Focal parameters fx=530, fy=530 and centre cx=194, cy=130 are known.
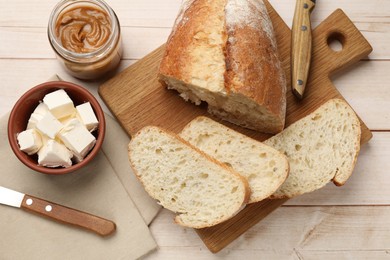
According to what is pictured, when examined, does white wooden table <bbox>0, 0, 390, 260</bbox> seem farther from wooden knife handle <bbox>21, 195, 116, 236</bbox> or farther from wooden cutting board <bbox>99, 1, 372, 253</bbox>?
wooden knife handle <bbox>21, 195, 116, 236</bbox>

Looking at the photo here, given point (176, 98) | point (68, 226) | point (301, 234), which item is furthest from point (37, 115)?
point (301, 234)

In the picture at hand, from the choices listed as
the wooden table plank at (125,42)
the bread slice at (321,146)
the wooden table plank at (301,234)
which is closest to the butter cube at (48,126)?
the wooden table plank at (125,42)

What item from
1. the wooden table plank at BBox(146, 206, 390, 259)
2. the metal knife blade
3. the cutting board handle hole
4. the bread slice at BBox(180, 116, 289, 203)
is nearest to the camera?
the bread slice at BBox(180, 116, 289, 203)

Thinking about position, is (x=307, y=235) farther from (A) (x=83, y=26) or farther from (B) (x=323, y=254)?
(A) (x=83, y=26)

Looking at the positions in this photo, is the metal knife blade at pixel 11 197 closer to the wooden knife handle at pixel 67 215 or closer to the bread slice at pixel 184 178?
the wooden knife handle at pixel 67 215

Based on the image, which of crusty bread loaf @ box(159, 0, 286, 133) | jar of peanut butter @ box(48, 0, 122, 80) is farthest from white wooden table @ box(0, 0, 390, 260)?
crusty bread loaf @ box(159, 0, 286, 133)

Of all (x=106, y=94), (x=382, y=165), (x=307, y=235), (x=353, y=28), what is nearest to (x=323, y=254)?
(x=307, y=235)

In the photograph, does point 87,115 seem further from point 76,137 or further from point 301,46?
point 301,46

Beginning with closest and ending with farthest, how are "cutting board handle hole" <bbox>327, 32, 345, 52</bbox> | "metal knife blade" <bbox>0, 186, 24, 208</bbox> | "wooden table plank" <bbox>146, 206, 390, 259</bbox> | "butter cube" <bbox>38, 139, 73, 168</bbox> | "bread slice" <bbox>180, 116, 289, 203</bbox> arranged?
1. "butter cube" <bbox>38, 139, 73, 168</bbox>
2. "bread slice" <bbox>180, 116, 289, 203</bbox>
3. "metal knife blade" <bbox>0, 186, 24, 208</bbox>
4. "wooden table plank" <bbox>146, 206, 390, 259</bbox>
5. "cutting board handle hole" <bbox>327, 32, 345, 52</bbox>
